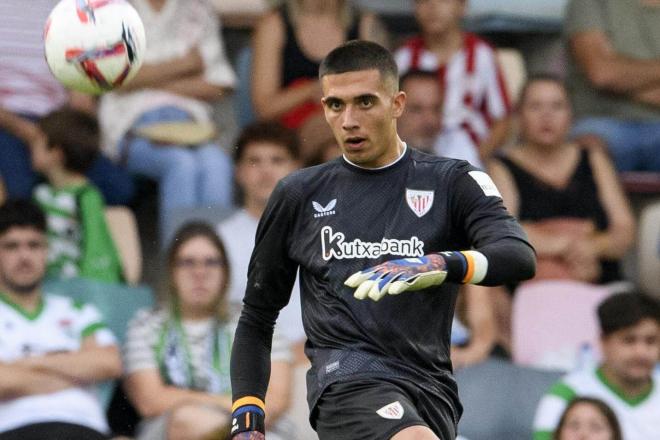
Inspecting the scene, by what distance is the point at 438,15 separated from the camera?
9727mm

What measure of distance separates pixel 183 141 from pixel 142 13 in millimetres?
968

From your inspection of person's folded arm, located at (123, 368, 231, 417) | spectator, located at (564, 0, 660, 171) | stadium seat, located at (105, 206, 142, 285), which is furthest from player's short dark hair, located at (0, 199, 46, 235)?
spectator, located at (564, 0, 660, 171)

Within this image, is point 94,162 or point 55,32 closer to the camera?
point 55,32

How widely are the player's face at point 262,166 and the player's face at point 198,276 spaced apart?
1.88 ft

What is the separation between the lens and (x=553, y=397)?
29.5ft

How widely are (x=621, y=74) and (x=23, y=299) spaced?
4.95 m

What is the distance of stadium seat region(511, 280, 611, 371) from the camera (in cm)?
942

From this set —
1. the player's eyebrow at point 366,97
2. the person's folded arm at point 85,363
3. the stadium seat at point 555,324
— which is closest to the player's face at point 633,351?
the stadium seat at point 555,324

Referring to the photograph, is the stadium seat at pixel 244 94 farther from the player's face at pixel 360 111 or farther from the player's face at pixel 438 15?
the player's face at pixel 360 111

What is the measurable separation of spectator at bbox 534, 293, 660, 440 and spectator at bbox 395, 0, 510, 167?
152 centimetres

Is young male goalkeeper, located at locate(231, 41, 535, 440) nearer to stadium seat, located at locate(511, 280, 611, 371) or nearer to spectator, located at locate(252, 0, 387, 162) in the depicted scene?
spectator, located at locate(252, 0, 387, 162)

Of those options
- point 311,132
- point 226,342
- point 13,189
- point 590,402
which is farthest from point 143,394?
point 590,402

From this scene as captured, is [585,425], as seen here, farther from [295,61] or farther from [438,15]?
[295,61]

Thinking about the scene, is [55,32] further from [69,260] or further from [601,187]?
[601,187]
